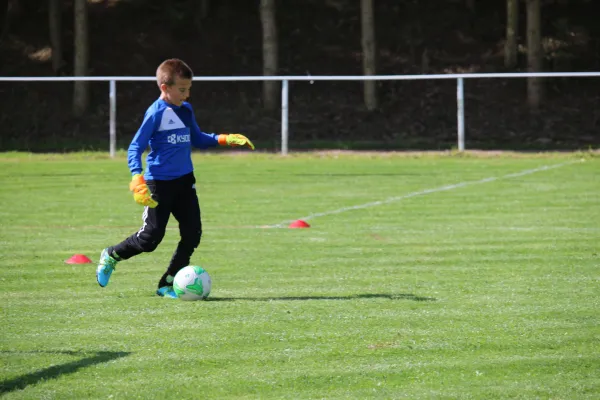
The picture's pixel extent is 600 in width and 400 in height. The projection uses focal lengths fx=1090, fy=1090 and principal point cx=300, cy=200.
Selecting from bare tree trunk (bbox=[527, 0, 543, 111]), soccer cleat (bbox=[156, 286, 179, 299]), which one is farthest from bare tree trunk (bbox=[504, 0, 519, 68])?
soccer cleat (bbox=[156, 286, 179, 299])

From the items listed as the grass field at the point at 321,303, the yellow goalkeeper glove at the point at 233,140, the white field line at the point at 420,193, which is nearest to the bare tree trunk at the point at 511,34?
the white field line at the point at 420,193

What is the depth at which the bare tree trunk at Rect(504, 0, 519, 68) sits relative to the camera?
35500mm

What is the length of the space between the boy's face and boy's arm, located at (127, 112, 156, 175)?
19 centimetres

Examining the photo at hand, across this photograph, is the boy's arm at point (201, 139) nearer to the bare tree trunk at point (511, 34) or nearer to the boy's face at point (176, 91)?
the boy's face at point (176, 91)

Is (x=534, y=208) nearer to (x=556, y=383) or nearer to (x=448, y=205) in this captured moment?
(x=448, y=205)

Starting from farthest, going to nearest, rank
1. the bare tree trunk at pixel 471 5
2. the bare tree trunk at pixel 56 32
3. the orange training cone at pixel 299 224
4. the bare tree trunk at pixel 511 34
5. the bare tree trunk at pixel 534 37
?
the bare tree trunk at pixel 471 5
the bare tree trunk at pixel 56 32
the bare tree trunk at pixel 511 34
the bare tree trunk at pixel 534 37
the orange training cone at pixel 299 224

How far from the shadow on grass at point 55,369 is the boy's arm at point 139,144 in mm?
2147

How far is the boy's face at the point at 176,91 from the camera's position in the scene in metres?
8.45

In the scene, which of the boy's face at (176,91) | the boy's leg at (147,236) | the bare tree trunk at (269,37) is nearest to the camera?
the boy's face at (176,91)

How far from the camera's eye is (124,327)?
23.8ft

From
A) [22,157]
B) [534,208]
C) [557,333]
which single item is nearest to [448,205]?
[534,208]

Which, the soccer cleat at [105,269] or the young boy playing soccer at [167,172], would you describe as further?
the soccer cleat at [105,269]

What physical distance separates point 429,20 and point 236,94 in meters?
8.74

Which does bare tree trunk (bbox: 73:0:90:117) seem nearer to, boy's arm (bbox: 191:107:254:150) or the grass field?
the grass field
